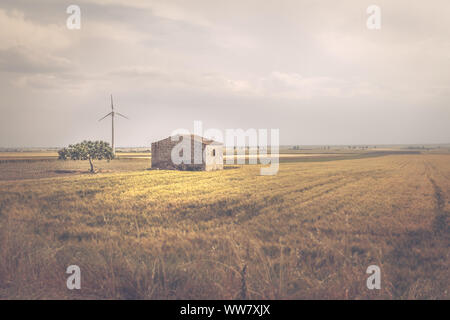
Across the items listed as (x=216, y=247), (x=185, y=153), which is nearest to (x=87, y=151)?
(x=185, y=153)

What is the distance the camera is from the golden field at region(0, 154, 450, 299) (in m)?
5.27

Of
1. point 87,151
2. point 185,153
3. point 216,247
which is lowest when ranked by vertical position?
point 216,247

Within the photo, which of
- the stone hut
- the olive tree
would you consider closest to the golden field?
the stone hut

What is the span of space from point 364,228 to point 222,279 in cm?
886

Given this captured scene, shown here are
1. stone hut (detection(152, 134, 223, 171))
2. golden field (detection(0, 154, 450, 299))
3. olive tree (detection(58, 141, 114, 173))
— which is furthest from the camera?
olive tree (detection(58, 141, 114, 173))

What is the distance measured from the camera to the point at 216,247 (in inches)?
304

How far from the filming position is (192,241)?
889cm

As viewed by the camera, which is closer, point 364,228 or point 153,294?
point 153,294

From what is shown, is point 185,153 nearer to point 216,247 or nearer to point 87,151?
point 87,151

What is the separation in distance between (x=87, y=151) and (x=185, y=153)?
59.7ft

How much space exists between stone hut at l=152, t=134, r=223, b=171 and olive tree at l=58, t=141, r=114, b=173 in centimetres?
1113

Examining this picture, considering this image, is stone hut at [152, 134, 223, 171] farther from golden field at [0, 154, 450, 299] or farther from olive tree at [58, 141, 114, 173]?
golden field at [0, 154, 450, 299]
